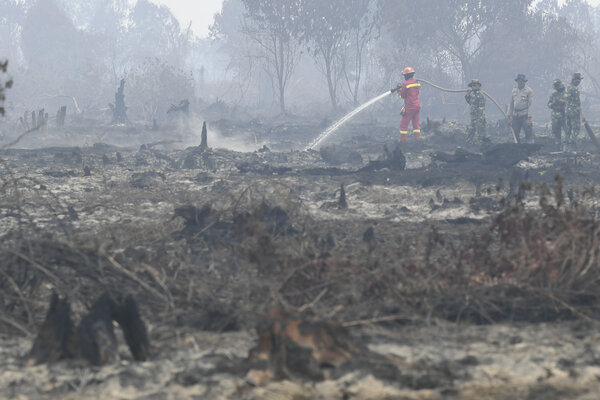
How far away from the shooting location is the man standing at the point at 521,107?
46.8 feet

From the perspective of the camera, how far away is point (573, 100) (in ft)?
46.7

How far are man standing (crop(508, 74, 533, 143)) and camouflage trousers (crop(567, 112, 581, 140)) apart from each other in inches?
34.2

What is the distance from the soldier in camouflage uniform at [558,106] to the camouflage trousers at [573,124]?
102mm

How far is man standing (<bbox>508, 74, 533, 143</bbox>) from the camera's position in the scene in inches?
562

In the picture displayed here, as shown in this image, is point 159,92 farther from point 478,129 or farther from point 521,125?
point 521,125

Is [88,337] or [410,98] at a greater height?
[410,98]

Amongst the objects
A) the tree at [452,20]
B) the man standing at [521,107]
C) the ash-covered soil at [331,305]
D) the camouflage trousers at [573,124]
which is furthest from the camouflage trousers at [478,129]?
the tree at [452,20]

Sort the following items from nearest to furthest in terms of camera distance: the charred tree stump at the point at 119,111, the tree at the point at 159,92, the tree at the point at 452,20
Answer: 1. the charred tree stump at the point at 119,111
2. the tree at the point at 452,20
3. the tree at the point at 159,92

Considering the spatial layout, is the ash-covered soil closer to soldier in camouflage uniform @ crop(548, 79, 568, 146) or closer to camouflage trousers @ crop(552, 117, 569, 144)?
soldier in camouflage uniform @ crop(548, 79, 568, 146)

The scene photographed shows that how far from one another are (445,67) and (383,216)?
85.5 ft

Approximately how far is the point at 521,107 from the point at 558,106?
87cm

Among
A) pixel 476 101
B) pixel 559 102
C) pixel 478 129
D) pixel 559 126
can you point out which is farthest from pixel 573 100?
pixel 478 129

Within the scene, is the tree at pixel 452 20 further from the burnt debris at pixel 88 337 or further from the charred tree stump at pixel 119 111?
the burnt debris at pixel 88 337

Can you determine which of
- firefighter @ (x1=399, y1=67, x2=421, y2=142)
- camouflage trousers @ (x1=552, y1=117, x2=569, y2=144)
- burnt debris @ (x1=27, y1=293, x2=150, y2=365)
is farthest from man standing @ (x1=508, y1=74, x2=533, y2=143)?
burnt debris @ (x1=27, y1=293, x2=150, y2=365)
